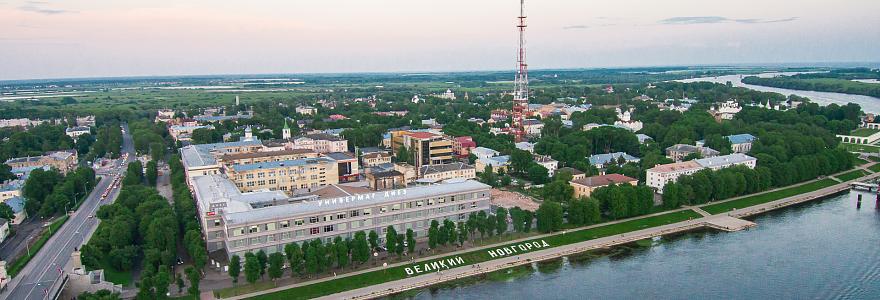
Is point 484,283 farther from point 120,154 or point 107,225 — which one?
point 120,154

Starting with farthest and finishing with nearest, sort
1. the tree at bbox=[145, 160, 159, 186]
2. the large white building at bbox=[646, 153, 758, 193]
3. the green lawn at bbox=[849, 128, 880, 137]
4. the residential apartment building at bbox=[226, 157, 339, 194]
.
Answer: the green lawn at bbox=[849, 128, 880, 137] → the tree at bbox=[145, 160, 159, 186] → the large white building at bbox=[646, 153, 758, 193] → the residential apartment building at bbox=[226, 157, 339, 194]

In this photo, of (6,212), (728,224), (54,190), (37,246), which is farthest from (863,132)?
(6,212)

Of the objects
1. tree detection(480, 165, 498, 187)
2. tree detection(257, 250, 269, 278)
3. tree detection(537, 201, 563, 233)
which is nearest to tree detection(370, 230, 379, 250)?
tree detection(257, 250, 269, 278)

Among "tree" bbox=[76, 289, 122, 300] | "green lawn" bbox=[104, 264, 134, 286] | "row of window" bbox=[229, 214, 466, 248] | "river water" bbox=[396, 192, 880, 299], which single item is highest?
"row of window" bbox=[229, 214, 466, 248]

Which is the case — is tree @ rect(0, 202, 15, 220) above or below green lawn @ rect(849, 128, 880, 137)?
below

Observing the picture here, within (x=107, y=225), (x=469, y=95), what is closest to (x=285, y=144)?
(x=107, y=225)

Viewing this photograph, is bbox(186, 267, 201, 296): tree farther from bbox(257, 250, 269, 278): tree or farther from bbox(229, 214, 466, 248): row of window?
bbox(229, 214, 466, 248): row of window
